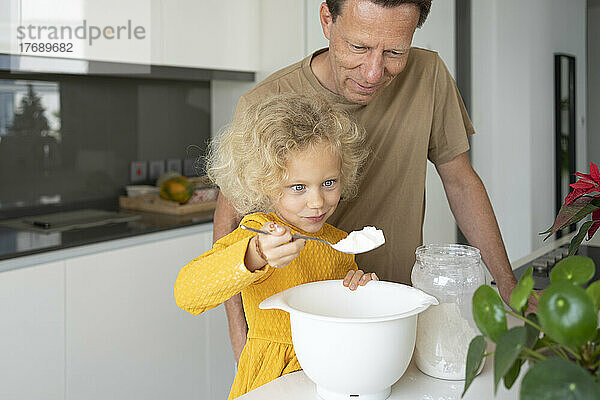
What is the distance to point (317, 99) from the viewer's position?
1.30 metres

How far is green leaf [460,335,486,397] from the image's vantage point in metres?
0.59

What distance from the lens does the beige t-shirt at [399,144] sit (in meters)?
1.48

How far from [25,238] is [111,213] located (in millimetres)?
516

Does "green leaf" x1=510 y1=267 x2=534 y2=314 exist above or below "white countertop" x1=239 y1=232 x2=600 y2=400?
above

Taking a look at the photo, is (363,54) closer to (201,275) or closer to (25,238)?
(201,275)

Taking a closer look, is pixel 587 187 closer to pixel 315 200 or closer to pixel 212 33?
pixel 315 200

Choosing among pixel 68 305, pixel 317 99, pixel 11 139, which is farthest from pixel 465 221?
pixel 11 139

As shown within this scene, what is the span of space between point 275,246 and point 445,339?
294 millimetres

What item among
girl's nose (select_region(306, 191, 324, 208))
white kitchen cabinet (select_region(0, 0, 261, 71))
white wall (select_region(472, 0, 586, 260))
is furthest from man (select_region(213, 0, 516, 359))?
white wall (select_region(472, 0, 586, 260))

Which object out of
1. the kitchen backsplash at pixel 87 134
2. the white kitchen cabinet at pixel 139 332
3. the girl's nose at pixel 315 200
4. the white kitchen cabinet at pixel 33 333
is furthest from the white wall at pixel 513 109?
the girl's nose at pixel 315 200

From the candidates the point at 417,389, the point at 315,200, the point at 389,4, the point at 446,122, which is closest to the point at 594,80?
the point at 446,122

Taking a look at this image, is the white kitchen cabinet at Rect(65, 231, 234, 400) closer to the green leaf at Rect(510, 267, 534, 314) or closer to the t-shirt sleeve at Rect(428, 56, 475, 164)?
the t-shirt sleeve at Rect(428, 56, 475, 164)

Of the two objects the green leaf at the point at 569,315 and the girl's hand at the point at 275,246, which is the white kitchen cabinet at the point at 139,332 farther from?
the green leaf at the point at 569,315

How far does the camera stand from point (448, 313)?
99 cm
